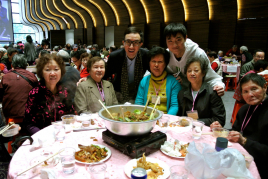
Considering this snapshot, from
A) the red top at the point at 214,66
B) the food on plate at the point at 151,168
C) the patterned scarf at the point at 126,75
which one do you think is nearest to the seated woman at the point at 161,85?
the patterned scarf at the point at 126,75

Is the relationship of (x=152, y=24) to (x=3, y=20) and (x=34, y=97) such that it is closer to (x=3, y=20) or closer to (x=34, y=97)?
(x=34, y=97)

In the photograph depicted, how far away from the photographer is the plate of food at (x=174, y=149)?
1.35 meters

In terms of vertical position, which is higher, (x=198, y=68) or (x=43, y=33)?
(x=43, y=33)

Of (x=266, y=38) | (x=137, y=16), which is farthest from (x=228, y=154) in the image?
(x=137, y=16)

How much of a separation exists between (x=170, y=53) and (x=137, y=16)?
10.5m

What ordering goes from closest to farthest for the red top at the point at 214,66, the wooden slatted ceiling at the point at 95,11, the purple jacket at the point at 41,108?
the purple jacket at the point at 41,108
the red top at the point at 214,66
the wooden slatted ceiling at the point at 95,11

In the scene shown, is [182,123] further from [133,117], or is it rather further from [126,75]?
[126,75]

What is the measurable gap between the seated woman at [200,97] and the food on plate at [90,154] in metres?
1.30

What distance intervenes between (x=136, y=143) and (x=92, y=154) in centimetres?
30

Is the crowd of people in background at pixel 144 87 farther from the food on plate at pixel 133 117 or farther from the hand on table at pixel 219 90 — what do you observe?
the food on plate at pixel 133 117

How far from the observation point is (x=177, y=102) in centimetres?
252

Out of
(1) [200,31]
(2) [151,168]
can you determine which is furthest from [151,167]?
(1) [200,31]

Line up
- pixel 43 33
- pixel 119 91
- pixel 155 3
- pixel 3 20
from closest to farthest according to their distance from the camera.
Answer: pixel 119 91 → pixel 155 3 → pixel 3 20 → pixel 43 33

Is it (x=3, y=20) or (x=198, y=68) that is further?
(x=3, y=20)
